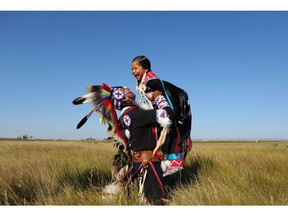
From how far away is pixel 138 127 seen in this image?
3.07 metres

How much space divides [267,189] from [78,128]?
9.59 feet

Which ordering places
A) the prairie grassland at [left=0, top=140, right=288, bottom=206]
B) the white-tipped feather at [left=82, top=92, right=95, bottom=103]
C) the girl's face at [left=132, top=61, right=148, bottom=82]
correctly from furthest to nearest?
the prairie grassland at [left=0, top=140, right=288, bottom=206] < the girl's face at [left=132, top=61, right=148, bottom=82] < the white-tipped feather at [left=82, top=92, right=95, bottom=103]

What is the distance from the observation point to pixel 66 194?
368 centimetres

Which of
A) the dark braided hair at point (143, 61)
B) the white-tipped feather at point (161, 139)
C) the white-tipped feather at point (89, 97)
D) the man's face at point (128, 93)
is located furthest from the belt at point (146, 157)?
the dark braided hair at point (143, 61)

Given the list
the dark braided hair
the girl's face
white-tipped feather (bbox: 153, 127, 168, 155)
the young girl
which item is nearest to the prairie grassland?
the young girl

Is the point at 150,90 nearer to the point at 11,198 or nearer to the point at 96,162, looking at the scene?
the point at 11,198

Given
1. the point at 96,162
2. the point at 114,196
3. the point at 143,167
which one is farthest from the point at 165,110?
the point at 96,162

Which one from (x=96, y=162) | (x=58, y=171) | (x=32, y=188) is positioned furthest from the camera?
(x=96, y=162)

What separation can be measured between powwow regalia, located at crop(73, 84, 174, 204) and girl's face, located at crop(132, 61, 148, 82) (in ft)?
0.70

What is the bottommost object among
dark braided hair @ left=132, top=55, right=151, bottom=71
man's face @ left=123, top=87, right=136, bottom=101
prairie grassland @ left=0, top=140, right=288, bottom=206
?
prairie grassland @ left=0, top=140, right=288, bottom=206

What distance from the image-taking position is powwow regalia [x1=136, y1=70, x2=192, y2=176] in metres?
3.17

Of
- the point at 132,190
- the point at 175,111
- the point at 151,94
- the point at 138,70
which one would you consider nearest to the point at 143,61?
the point at 138,70

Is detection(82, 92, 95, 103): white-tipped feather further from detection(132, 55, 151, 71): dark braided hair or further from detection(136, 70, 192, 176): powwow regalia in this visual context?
detection(132, 55, 151, 71): dark braided hair

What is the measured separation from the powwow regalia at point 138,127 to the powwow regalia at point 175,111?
0.15m
